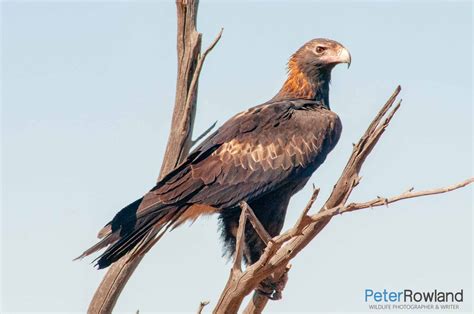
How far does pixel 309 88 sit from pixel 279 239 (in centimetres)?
374

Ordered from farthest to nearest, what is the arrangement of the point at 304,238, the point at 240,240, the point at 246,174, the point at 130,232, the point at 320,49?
the point at 320,49
the point at 246,174
the point at 130,232
the point at 304,238
the point at 240,240

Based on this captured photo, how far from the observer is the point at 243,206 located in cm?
642

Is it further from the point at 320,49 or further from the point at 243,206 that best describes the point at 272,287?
the point at 320,49

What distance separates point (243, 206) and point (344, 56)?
287 cm

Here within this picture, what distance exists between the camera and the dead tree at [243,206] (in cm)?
562

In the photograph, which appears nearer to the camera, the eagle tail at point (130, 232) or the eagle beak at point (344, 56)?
the eagle tail at point (130, 232)

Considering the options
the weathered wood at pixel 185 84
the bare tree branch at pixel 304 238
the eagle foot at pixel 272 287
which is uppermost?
the weathered wood at pixel 185 84

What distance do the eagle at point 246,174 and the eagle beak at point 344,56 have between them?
1.74 feet

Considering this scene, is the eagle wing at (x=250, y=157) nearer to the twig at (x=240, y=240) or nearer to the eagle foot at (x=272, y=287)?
the eagle foot at (x=272, y=287)

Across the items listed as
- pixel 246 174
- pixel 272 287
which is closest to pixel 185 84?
pixel 246 174

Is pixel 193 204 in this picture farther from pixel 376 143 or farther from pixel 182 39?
pixel 376 143

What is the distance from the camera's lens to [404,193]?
5.32 m

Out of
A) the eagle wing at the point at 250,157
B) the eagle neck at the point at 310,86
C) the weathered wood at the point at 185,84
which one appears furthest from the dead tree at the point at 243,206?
the eagle neck at the point at 310,86

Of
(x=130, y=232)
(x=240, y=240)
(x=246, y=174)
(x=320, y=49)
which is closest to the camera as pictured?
(x=240, y=240)
